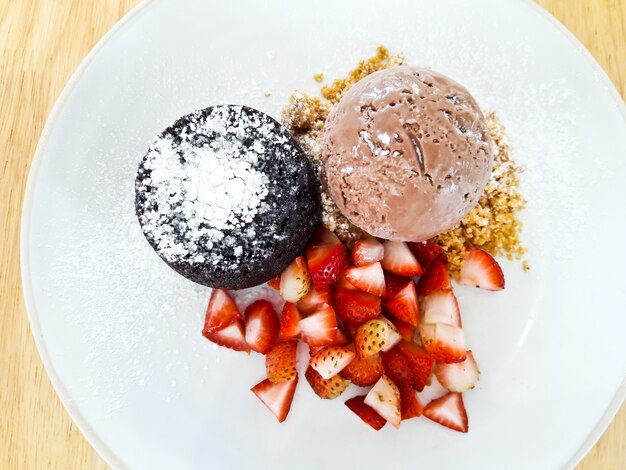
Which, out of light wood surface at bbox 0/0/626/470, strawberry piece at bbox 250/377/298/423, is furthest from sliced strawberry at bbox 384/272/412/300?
light wood surface at bbox 0/0/626/470

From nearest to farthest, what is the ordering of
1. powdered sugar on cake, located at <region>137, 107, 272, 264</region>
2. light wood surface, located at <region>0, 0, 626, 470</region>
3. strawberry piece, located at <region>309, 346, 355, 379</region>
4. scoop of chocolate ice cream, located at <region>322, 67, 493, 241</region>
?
scoop of chocolate ice cream, located at <region>322, 67, 493, 241</region>, powdered sugar on cake, located at <region>137, 107, 272, 264</region>, strawberry piece, located at <region>309, 346, 355, 379</region>, light wood surface, located at <region>0, 0, 626, 470</region>

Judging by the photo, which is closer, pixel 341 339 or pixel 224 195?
pixel 224 195

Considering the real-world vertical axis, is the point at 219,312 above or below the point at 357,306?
below

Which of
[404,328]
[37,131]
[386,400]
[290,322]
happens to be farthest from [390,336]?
[37,131]

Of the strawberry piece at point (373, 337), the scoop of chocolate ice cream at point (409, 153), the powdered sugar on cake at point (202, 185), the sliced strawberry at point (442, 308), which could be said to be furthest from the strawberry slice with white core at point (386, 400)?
the powdered sugar on cake at point (202, 185)

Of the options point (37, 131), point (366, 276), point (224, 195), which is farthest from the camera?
point (37, 131)

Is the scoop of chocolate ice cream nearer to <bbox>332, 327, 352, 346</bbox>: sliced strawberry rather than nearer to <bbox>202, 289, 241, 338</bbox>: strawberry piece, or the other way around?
<bbox>332, 327, 352, 346</bbox>: sliced strawberry

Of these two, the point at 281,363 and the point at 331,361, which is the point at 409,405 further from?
the point at 281,363
